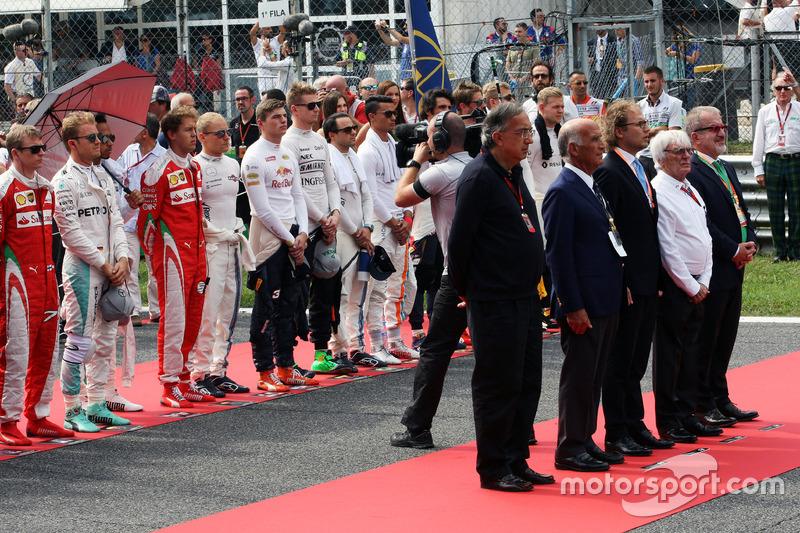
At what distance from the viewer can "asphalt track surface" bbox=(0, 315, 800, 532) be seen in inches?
207

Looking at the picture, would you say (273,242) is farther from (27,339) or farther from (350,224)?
(27,339)

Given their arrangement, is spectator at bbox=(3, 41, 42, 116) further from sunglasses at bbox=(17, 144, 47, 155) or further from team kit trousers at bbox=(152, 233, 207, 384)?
sunglasses at bbox=(17, 144, 47, 155)

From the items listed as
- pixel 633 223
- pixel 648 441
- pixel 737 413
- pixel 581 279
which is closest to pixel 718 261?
pixel 737 413

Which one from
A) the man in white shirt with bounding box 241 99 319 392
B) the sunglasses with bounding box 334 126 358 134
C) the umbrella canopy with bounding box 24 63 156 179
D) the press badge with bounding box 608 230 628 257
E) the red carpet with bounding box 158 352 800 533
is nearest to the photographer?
the red carpet with bounding box 158 352 800 533

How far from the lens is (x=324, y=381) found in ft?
28.6

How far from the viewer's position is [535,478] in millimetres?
5730

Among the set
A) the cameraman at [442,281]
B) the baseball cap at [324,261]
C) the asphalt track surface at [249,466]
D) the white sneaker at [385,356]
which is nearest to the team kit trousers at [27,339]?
the asphalt track surface at [249,466]

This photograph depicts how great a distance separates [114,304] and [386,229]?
9.50 ft

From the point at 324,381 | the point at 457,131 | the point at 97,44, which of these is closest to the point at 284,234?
the point at 324,381

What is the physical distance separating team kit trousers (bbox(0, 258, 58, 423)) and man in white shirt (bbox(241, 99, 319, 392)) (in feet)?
5.63

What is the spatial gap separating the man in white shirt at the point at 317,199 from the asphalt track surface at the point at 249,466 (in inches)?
22.9

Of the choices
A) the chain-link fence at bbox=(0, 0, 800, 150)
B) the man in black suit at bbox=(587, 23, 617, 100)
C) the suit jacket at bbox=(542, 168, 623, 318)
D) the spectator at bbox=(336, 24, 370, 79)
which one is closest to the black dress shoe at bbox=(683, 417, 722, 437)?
the suit jacket at bbox=(542, 168, 623, 318)

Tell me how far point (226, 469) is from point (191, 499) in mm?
579

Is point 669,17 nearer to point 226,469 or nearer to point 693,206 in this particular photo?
point 693,206
